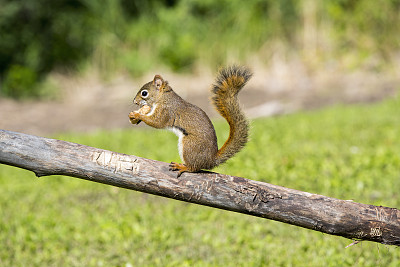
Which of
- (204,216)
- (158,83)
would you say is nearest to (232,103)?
(158,83)

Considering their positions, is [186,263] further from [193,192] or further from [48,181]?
[48,181]

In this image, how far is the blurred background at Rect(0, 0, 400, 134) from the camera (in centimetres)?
1192

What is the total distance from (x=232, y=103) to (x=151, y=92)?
47 cm

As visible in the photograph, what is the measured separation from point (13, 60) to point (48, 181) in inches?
330

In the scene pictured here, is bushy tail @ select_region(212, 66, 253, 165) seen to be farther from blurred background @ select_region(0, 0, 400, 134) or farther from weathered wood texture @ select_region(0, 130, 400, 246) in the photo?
blurred background @ select_region(0, 0, 400, 134)

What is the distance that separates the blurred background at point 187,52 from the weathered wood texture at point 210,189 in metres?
8.18

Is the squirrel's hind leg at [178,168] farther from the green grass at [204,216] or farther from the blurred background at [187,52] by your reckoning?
the blurred background at [187,52]

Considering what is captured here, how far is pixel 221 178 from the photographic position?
263cm

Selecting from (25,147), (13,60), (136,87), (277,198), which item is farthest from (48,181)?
(13,60)

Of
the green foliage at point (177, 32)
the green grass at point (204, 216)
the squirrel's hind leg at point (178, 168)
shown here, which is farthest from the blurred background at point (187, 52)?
the squirrel's hind leg at point (178, 168)

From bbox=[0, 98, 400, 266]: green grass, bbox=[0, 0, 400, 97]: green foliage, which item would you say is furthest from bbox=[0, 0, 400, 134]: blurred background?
bbox=[0, 98, 400, 266]: green grass

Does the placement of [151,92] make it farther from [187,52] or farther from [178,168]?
[187,52]

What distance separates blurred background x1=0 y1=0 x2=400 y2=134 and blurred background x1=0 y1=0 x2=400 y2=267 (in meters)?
0.04

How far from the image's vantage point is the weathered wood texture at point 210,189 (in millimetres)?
2592
